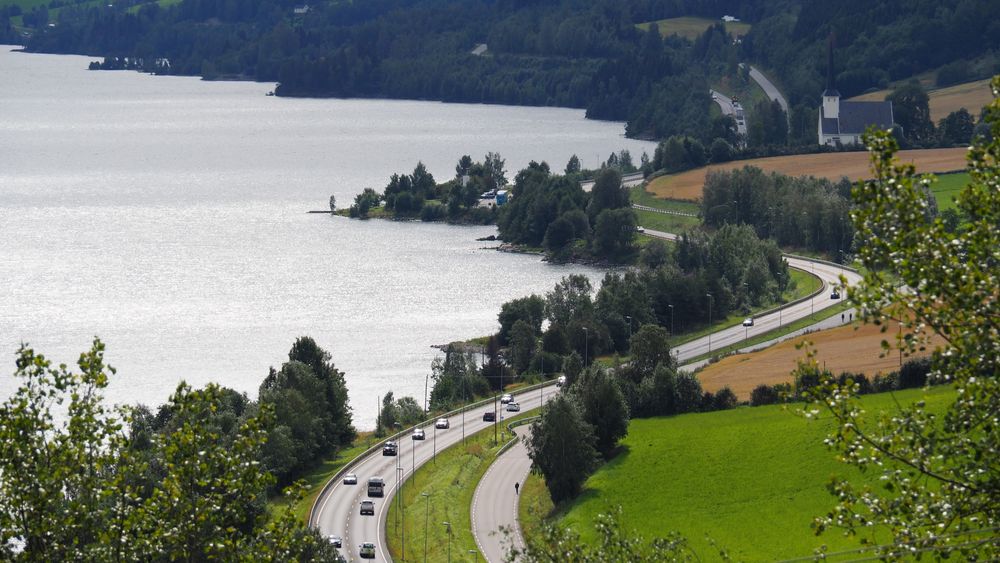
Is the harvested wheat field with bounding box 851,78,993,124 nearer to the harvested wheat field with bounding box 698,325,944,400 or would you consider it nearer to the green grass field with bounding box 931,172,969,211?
the green grass field with bounding box 931,172,969,211

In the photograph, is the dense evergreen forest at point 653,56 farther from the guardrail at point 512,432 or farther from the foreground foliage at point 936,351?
the foreground foliage at point 936,351

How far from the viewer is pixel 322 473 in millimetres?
41844

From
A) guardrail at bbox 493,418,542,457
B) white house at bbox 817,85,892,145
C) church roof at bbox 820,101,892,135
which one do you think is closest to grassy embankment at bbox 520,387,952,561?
guardrail at bbox 493,418,542,457

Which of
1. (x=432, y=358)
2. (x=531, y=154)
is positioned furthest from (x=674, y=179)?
(x=432, y=358)

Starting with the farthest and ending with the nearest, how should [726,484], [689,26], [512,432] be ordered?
[689,26] → [512,432] → [726,484]

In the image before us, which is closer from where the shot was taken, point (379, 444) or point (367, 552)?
point (367, 552)

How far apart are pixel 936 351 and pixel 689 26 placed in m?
168

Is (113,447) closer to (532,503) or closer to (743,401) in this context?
(532,503)

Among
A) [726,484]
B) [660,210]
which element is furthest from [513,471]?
[660,210]

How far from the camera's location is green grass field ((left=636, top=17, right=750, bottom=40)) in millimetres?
170000

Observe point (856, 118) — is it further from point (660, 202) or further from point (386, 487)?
point (386, 487)

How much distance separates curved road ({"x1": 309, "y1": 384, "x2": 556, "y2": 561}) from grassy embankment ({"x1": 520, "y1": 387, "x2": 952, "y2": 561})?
3.42 meters

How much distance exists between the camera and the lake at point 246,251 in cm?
5959

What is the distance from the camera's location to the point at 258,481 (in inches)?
502
